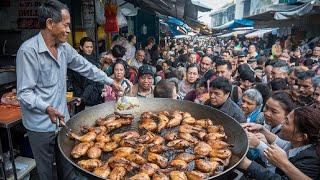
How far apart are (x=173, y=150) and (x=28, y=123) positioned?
5.43 feet

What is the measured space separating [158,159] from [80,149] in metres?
0.81

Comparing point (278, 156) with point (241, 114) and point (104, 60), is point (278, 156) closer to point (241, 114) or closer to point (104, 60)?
point (241, 114)

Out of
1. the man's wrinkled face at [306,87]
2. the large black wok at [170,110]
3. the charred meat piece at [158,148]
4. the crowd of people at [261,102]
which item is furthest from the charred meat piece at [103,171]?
the man's wrinkled face at [306,87]

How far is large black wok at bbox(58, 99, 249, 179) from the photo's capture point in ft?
9.52

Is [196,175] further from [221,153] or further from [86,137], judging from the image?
[86,137]

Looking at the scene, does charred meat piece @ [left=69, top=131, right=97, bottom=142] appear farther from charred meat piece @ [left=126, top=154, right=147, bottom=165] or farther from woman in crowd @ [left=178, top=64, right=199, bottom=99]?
woman in crowd @ [left=178, top=64, right=199, bottom=99]

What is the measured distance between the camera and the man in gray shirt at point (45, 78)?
116 inches

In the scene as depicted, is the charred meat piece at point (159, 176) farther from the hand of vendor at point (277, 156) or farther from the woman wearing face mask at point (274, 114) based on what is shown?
the woman wearing face mask at point (274, 114)

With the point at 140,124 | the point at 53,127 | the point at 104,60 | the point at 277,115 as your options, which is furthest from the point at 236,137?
the point at 104,60

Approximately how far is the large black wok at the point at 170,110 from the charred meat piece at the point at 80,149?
0.20 feet

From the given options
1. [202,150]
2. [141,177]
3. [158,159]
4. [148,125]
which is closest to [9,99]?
[148,125]

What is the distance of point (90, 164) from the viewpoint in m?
2.70

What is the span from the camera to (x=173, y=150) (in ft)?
10.2

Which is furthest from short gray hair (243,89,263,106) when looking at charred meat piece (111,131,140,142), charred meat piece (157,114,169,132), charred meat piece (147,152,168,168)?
charred meat piece (147,152,168,168)
